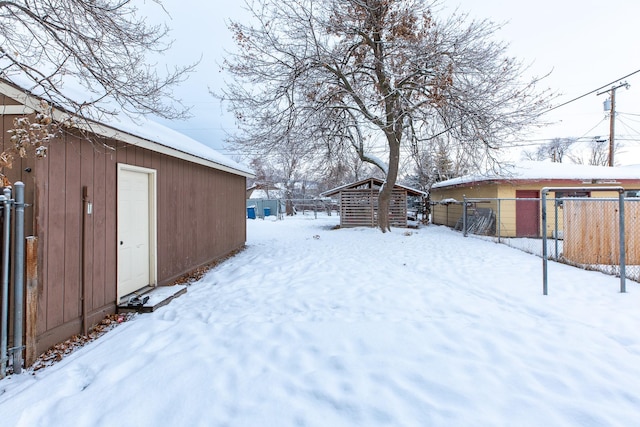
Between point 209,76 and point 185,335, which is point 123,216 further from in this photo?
point 209,76

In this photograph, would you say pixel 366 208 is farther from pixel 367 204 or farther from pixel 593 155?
pixel 593 155

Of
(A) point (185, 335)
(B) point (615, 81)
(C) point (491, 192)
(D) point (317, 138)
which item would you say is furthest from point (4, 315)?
(B) point (615, 81)

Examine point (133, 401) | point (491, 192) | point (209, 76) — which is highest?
point (209, 76)

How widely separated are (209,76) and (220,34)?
1.16 m

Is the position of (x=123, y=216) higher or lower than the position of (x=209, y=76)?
lower

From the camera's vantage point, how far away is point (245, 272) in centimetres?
616

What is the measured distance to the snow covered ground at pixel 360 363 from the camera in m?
2.00

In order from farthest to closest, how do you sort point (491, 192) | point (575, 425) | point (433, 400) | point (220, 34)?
Answer: point (491, 192)
point (220, 34)
point (433, 400)
point (575, 425)

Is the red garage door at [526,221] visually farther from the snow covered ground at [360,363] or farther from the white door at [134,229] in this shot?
the white door at [134,229]

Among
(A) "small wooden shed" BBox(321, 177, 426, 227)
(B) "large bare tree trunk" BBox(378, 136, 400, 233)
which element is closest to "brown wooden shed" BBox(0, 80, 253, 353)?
(B) "large bare tree trunk" BBox(378, 136, 400, 233)

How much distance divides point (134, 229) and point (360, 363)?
377 cm

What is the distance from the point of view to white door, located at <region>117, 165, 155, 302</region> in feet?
14.0

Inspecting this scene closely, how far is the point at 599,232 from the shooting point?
6410 millimetres

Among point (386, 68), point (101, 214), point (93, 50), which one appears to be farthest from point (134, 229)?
point (386, 68)
